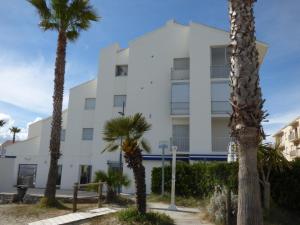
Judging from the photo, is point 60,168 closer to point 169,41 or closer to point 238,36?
point 169,41

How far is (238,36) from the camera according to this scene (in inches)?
269

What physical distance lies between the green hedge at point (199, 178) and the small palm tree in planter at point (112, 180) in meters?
3.91

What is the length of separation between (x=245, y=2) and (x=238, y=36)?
790 mm

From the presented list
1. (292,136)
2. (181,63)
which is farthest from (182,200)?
(292,136)

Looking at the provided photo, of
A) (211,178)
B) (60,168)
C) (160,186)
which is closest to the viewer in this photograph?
(211,178)

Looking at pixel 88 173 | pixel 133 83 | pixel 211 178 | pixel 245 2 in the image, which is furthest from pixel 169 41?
pixel 245 2

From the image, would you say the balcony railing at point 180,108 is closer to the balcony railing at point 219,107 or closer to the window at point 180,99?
the window at point 180,99

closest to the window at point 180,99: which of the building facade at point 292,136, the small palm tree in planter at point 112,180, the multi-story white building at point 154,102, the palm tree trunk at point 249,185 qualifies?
the multi-story white building at point 154,102

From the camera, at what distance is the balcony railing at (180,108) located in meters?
29.3

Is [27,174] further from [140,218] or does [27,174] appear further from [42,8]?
[140,218]

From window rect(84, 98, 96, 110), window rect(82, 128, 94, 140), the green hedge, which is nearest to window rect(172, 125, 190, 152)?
the green hedge

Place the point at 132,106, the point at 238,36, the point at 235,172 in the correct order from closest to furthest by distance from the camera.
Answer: the point at 238,36
the point at 235,172
the point at 132,106

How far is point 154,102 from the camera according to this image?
101 ft

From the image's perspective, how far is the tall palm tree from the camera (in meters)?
6.04
